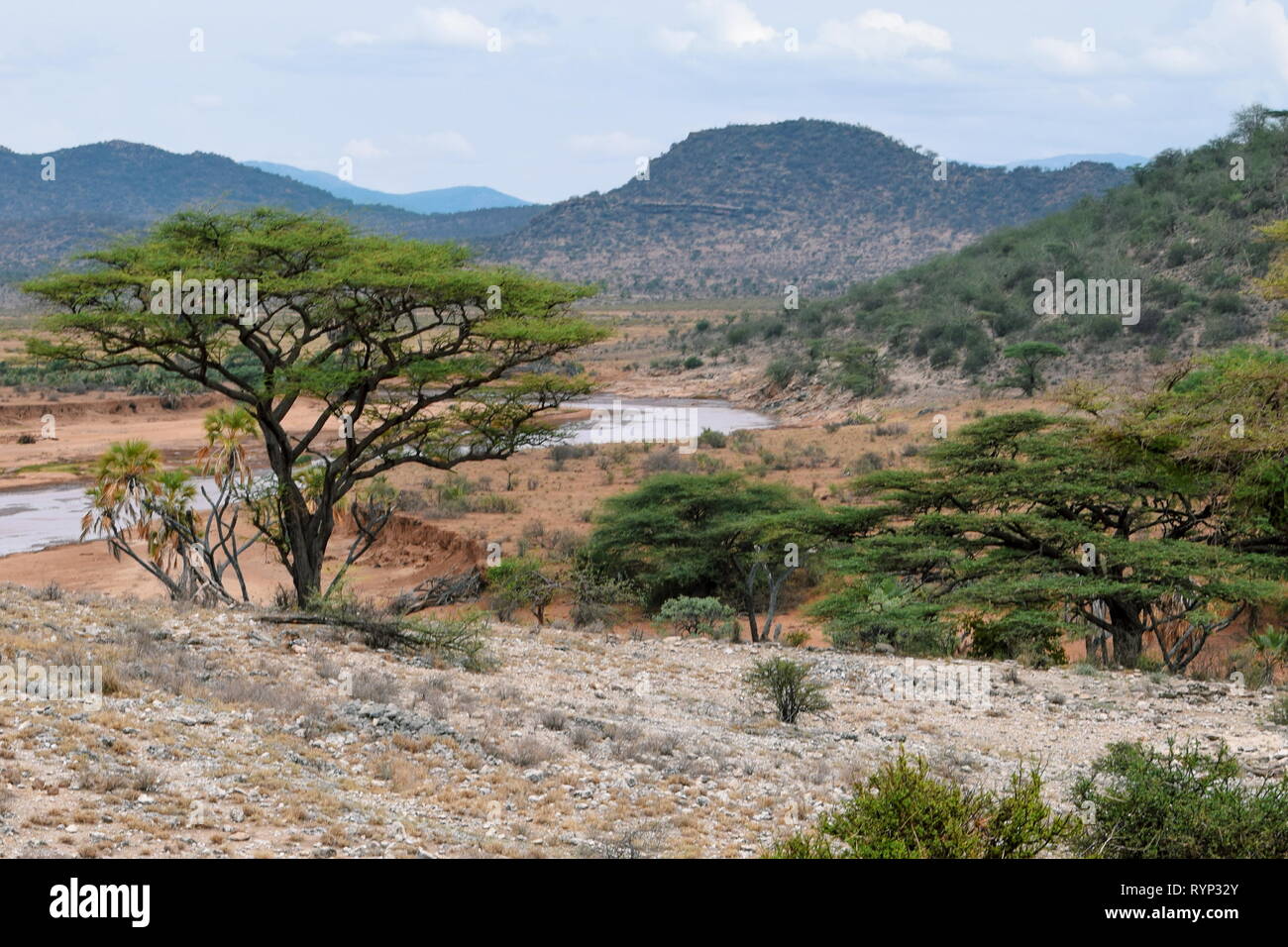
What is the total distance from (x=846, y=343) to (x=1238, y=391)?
43374 mm

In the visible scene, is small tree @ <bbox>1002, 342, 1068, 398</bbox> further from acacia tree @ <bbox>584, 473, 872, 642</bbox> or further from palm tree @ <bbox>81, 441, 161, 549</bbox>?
palm tree @ <bbox>81, 441, 161, 549</bbox>

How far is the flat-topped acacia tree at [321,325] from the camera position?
13164 millimetres

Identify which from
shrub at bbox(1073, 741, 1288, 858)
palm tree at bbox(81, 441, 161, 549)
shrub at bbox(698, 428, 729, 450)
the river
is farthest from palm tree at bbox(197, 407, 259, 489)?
shrub at bbox(698, 428, 729, 450)

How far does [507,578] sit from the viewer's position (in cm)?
2106

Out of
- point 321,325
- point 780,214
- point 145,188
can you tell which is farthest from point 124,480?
point 145,188

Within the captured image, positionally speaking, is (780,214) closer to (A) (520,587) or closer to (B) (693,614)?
(A) (520,587)

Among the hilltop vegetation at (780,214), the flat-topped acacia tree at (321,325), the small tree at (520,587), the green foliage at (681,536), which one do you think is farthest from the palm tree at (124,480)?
the hilltop vegetation at (780,214)

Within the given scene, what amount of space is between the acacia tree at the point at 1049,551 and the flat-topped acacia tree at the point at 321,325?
5.25 meters

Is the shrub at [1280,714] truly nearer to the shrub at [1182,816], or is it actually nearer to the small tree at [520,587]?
the shrub at [1182,816]

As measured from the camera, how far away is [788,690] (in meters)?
11.1

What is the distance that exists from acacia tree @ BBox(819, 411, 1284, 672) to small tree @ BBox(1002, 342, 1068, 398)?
95.6ft

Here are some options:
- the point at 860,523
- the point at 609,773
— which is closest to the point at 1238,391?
the point at 860,523

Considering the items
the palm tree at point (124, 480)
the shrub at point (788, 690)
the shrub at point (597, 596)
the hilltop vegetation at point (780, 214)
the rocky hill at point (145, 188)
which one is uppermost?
the rocky hill at point (145, 188)
